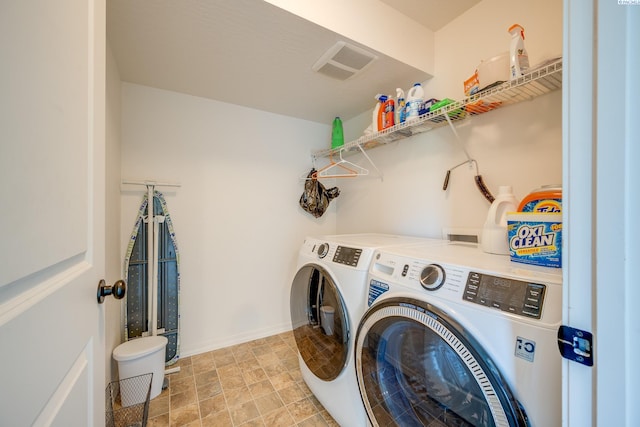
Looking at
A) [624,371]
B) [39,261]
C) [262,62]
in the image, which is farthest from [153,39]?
[624,371]

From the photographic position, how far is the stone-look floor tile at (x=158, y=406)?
1433 mm

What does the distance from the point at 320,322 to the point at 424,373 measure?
67 centimetres

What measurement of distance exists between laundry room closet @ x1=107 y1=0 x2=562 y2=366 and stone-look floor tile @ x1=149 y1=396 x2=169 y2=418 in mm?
468

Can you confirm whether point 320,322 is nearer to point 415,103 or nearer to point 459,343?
point 459,343

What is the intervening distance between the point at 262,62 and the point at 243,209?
1242 mm

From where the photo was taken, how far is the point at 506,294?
2.11 ft

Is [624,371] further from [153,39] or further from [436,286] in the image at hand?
[153,39]

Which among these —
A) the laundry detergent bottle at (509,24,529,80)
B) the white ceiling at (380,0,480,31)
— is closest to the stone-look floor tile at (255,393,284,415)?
the laundry detergent bottle at (509,24,529,80)

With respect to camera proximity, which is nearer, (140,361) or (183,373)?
(140,361)

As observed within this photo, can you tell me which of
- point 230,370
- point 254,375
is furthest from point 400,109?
point 230,370

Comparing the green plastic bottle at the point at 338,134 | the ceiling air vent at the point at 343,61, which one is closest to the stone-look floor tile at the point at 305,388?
the green plastic bottle at the point at 338,134

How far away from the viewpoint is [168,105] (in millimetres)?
1972

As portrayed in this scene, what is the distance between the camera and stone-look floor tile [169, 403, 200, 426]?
1369mm

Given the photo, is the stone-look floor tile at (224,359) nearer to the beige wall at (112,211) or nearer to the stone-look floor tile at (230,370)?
the stone-look floor tile at (230,370)
